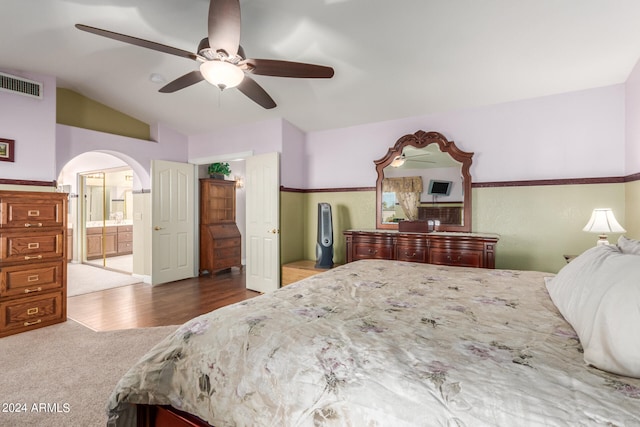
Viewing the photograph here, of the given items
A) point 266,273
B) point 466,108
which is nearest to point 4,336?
point 266,273

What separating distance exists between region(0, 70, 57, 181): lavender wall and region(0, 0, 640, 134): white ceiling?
0.31 m

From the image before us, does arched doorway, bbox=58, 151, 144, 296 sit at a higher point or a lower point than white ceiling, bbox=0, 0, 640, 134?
lower

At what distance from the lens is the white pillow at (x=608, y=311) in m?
0.81

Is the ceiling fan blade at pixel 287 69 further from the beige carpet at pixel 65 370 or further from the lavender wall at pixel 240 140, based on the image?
the beige carpet at pixel 65 370

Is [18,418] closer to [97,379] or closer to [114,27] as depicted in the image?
[97,379]

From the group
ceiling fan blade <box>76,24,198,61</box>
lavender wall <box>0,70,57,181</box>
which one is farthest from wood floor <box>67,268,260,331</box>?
ceiling fan blade <box>76,24,198,61</box>

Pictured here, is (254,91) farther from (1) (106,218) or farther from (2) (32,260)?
(1) (106,218)

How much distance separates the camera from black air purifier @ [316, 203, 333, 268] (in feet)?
14.0

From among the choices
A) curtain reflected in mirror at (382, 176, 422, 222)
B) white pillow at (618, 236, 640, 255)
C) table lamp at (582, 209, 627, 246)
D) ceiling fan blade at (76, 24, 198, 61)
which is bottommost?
white pillow at (618, 236, 640, 255)

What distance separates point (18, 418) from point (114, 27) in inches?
119

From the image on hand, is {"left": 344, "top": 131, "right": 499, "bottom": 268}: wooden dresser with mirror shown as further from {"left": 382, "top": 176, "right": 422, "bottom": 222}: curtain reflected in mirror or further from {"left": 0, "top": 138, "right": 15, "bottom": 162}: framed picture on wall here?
{"left": 0, "top": 138, "right": 15, "bottom": 162}: framed picture on wall

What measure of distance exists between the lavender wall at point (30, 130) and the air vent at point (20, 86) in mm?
60

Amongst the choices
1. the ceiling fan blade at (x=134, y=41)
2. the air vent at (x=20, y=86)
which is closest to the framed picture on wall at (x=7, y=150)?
the air vent at (x=20, y=86)

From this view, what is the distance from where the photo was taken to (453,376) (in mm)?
809
